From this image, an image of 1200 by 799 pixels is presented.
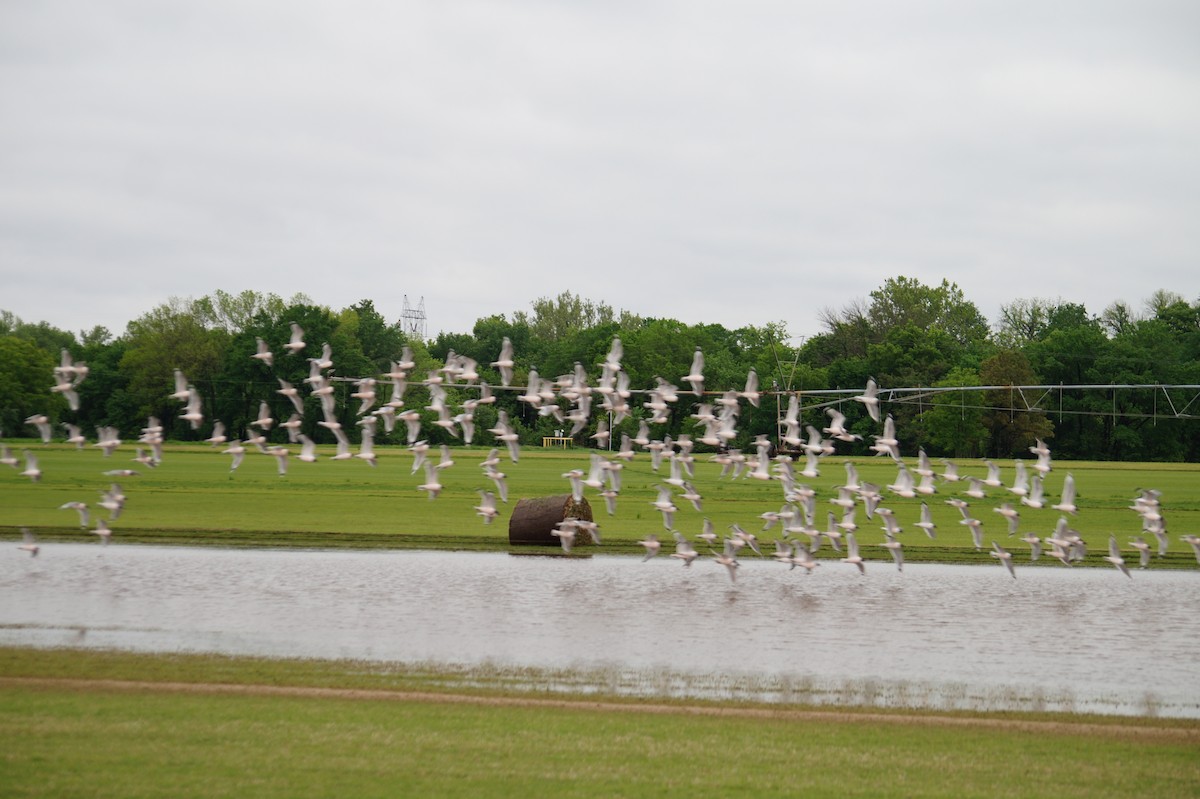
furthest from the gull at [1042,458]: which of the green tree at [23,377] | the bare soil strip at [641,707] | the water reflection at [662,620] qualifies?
the green tree at [23,377]

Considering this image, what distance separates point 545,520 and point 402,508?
14.6 metres

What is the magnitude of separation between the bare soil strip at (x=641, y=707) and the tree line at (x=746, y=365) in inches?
1605

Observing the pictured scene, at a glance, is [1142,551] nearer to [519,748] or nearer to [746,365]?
[519,748]

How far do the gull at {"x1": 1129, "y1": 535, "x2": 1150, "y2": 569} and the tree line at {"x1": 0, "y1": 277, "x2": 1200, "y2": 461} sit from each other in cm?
2488

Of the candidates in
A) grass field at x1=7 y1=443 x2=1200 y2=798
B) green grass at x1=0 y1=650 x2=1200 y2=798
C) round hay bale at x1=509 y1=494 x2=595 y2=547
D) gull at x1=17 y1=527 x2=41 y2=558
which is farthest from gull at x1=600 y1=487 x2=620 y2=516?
gull at x1=17 y1=527 x2=41 y2=558

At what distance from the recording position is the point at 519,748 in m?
15.3

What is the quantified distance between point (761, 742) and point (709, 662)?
6.40 metres

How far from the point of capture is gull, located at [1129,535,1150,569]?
32.9 metres

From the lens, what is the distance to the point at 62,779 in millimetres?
13141

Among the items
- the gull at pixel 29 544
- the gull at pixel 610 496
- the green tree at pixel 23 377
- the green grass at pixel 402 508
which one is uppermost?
the green tree at pixel 23 377

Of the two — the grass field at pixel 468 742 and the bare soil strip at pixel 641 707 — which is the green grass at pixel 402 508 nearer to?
the grass field at pixel 468 742

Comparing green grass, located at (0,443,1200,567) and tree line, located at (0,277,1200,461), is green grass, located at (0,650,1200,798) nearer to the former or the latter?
green grass, located at (0,443,1200,567)

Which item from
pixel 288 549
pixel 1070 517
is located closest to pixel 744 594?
A: pixel 288 549

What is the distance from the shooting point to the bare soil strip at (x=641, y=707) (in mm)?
17656
